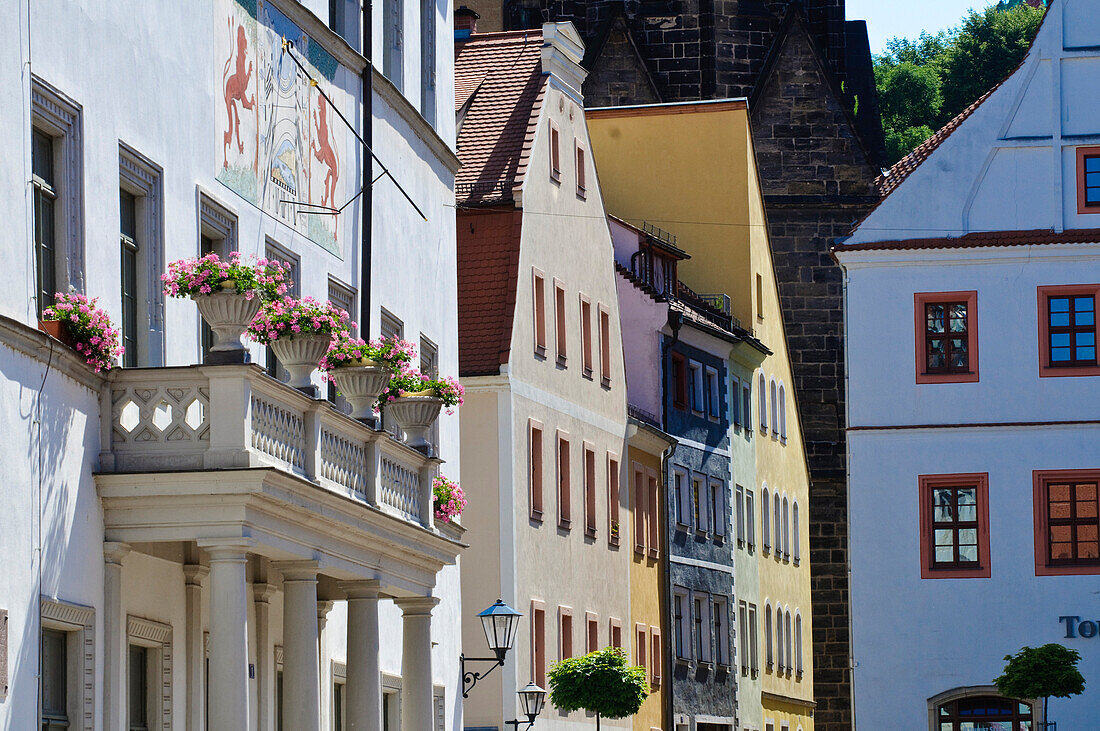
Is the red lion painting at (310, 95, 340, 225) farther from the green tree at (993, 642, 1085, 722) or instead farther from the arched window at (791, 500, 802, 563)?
the arched window at (791, 500, 802, 563)

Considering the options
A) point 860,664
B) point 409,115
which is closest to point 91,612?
point 409,115

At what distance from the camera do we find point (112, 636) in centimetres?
1594

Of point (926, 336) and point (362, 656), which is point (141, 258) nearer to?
point (362, 656)

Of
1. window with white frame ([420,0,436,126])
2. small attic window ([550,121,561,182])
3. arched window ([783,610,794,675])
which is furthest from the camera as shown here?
arched window ([783,610,794,675])

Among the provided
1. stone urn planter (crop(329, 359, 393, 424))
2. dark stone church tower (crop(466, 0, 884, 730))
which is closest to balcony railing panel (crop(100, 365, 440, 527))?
stone urn planter (crop(329, 359, 393, 424))

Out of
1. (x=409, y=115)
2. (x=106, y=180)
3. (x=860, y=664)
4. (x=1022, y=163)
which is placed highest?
(x=1022, y=163)

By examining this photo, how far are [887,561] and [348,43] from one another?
19.5 m

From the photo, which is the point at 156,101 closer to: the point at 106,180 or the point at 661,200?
the point at 106,180

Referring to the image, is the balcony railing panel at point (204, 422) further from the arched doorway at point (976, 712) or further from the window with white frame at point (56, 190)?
the arched doorway at point (976, 712)

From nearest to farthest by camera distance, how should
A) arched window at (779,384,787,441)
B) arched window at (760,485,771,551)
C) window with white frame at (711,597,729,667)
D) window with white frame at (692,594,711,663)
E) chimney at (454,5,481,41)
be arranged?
chimney at (454,5,481,41) < window with white frame at (692,594,711,663) < window with white frame at (711,597,729,667) < arched window at (760,485,771,551) < arched window at (779,384,787,441)

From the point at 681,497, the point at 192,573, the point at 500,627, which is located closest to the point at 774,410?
the point at 681,497

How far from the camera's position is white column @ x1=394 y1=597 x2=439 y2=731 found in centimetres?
2147

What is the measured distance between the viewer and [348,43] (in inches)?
930

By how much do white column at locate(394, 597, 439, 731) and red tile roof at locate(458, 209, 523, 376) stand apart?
13.0 m
